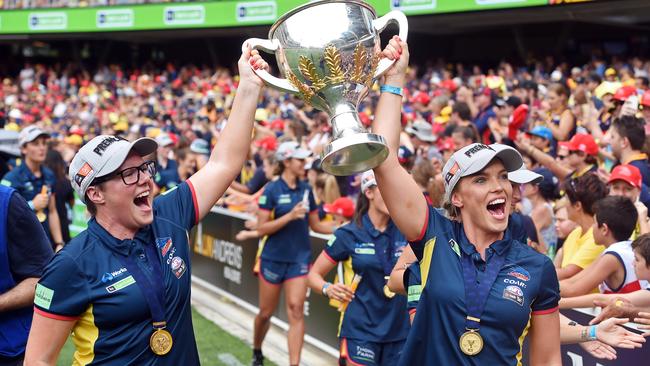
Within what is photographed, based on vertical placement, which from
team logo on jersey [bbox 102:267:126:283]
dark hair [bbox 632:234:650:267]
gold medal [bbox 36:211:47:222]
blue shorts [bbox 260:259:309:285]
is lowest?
blue shorts [bbox 260:259:309:285]

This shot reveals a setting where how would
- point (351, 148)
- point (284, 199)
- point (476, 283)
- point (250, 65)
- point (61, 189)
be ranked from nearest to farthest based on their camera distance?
point (351, 148) → point (476, 283) → point (250, 65) → point (284, 199) → point (61, 189)

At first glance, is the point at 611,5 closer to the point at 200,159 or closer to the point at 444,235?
the point at 200,159

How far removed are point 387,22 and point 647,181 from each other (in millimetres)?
4376

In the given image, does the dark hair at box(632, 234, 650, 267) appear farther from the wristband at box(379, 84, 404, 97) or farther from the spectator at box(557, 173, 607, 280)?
the wristband at box(379, 84, 404, 97)

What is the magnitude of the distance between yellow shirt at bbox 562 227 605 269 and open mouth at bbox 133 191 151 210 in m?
3.10

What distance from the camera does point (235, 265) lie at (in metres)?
10.5

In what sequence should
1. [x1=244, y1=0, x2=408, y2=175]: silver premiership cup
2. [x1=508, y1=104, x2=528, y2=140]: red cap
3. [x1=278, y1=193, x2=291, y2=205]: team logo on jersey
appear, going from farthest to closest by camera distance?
1. [x1=508, y1=104, x2=528, y2=140]: red cap
2. [x1=278, y1=193, x2=291, y2=205]: team logo on jersey
3. [x1=244, y1=0, x2=408, y2=175]: silver premiership cup

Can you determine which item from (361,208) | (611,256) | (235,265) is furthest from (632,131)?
(235,265)

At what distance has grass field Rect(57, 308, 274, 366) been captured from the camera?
8016 mm

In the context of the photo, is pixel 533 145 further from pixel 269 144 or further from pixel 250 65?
pixel 250 65

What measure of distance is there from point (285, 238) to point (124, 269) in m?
4.99

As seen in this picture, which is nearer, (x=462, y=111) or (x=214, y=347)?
(x=214, y=347)

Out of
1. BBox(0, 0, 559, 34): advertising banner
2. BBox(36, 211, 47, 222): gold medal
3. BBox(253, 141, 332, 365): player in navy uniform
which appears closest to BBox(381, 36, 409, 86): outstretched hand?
BBox(253, 141, 332, 365): player in navy uniform

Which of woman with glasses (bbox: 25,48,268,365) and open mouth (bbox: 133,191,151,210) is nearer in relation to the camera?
woman with glasses (bbox: 25,48,268,365)
